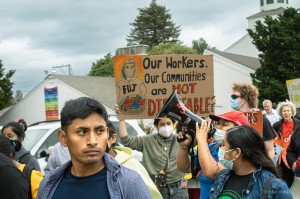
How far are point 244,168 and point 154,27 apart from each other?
78.1 metres

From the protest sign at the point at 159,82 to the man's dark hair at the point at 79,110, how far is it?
3.72m

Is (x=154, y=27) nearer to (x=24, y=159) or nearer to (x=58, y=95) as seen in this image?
(x=58, y=95)

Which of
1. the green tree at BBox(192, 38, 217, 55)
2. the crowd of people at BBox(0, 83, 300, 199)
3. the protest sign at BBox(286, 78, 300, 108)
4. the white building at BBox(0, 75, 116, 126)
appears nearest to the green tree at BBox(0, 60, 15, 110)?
the white building at BBox(0, 75, 116, 126)

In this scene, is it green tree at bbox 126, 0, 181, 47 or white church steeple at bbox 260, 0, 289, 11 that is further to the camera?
green tree at bbox 126, 0, 181, 47

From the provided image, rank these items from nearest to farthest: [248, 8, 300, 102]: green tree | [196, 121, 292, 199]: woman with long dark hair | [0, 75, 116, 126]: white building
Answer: [196, 121, 292, 199]: woman with long dark hair < [248, 8, 300, 102]: green tree < [0, 75, 116, 126]: white building

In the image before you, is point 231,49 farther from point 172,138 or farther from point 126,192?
point 126,192

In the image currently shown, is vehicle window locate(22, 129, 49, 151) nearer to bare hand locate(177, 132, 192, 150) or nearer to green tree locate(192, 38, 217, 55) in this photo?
bare hand locate(177, 132, 192, 150)

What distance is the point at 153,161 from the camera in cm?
613

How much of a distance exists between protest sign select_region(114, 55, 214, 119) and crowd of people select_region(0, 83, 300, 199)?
23 centimetres

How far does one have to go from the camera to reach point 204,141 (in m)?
4.07

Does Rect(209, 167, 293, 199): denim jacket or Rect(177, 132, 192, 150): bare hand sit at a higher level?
Rect(177, 132, 192, 150): bare hand

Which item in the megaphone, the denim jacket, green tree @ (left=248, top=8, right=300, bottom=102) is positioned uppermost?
green tree @ (left=248, top=8, right=300, bottom=102)

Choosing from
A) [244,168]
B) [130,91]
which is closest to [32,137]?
[130,91]

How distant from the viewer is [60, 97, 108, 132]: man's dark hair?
249cm
